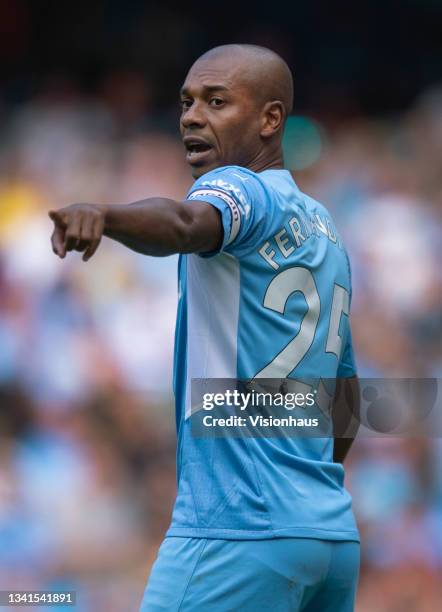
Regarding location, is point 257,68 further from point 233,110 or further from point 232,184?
point 232,184

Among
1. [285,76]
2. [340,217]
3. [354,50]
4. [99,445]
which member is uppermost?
[354,50]

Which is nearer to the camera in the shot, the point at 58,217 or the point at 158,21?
the point at 58,217

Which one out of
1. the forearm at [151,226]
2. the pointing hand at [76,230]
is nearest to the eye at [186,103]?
the forearm at [151,226]

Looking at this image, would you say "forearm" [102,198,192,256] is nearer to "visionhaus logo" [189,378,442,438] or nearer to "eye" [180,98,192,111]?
"visionhaus logo" [189,378,442,438]

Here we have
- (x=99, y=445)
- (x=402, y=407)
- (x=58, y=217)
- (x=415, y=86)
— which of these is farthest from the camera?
(x=415, y=86)

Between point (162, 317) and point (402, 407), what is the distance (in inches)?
161

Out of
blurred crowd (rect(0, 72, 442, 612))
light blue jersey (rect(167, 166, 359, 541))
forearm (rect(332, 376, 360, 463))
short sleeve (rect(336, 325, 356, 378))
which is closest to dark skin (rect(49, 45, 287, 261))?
light blue jersey (rect(167, 166, 359, 541))

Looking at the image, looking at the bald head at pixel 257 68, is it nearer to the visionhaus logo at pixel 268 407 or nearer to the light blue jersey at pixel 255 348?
the light blue jersey at pixel 255 348

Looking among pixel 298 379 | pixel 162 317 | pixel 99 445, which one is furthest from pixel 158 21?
pixel 298 379

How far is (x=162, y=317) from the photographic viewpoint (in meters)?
8.84

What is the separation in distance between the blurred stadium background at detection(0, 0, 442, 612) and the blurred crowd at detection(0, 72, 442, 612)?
0.01m

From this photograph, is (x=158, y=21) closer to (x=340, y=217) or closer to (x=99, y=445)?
(x=340, y=217)

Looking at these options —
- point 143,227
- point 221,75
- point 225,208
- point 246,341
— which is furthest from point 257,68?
point 143,227

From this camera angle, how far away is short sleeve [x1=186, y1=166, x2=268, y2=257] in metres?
3.29
